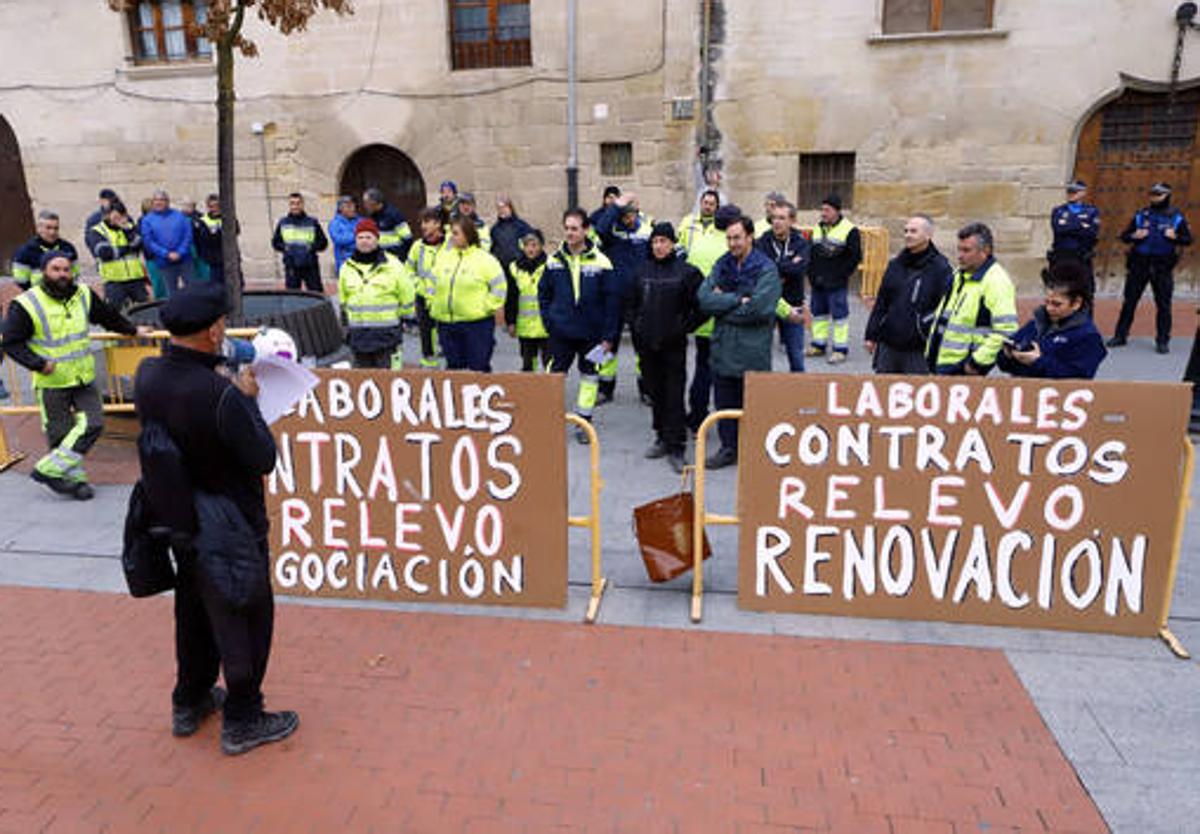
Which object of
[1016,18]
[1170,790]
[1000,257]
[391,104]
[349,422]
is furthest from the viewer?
[391,104]

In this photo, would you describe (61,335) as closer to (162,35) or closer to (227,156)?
(227,156)

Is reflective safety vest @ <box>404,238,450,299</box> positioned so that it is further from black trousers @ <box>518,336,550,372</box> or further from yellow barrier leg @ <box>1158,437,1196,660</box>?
yellow barrier leg @ <box>1158,437,1196,660</box>

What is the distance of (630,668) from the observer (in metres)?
4.28

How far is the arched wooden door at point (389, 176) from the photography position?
1639cm

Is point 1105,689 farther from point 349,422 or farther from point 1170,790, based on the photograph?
point 349,422

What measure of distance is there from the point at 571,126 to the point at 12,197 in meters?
12.0

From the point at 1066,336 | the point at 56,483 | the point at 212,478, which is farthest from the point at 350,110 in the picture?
the point at 212,478

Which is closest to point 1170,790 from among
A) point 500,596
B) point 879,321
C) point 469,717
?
point 469,717

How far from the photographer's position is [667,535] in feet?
16.2

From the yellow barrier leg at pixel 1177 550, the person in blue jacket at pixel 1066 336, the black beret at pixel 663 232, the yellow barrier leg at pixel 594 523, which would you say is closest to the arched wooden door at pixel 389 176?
the black beret at pixel 663 232

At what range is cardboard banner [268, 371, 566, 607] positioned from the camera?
463 cm

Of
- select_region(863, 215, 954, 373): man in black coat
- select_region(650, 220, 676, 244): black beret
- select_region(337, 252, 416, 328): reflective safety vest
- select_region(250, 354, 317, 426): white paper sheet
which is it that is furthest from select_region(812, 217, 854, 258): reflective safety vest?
select_region(250, 354, 317, 426): white paper sheet

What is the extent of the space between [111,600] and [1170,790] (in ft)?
16.6

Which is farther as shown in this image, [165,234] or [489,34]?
[489,34]
